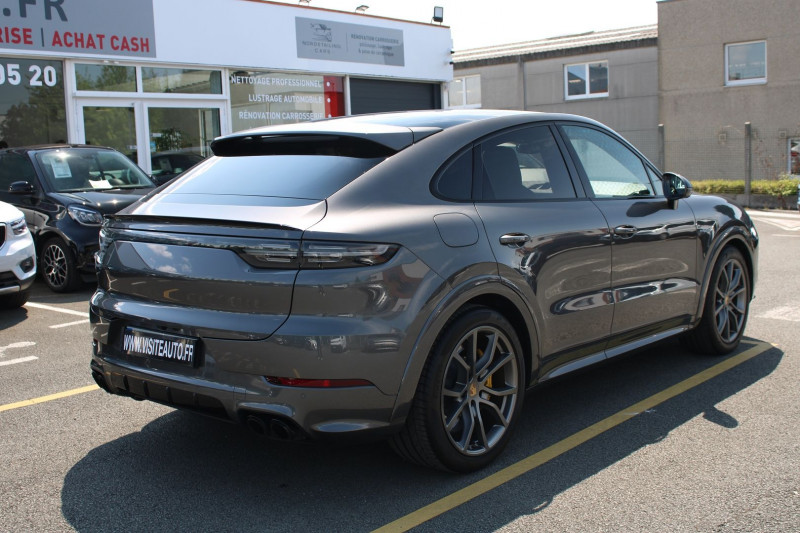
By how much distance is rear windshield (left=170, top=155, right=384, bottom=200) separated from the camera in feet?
12.8

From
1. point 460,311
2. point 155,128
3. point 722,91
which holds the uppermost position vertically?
point 722,91

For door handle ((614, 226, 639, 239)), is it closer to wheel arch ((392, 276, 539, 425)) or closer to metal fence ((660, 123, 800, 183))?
wheel arch ((392, 276, 539, 425))

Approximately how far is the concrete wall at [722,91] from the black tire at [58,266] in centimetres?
2165

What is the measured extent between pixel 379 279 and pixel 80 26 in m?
12.2

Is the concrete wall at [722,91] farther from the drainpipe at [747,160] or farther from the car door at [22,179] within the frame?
the car door at [22,179]

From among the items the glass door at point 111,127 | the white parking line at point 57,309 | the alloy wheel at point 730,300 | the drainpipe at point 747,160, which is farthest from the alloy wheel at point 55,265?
the drainpipe at point 747,160

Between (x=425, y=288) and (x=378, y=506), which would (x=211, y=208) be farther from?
(x=378, y=506)

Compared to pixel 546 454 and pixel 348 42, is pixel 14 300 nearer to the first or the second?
pixel 546 454

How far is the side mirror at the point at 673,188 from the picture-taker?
5.53 meters

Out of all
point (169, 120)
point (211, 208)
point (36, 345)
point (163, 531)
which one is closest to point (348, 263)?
point (211, 208)

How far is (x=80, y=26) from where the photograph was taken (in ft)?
45.3

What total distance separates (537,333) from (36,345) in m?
4.61

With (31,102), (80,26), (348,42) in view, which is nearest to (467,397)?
(31,102)

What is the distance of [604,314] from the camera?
4.84m
